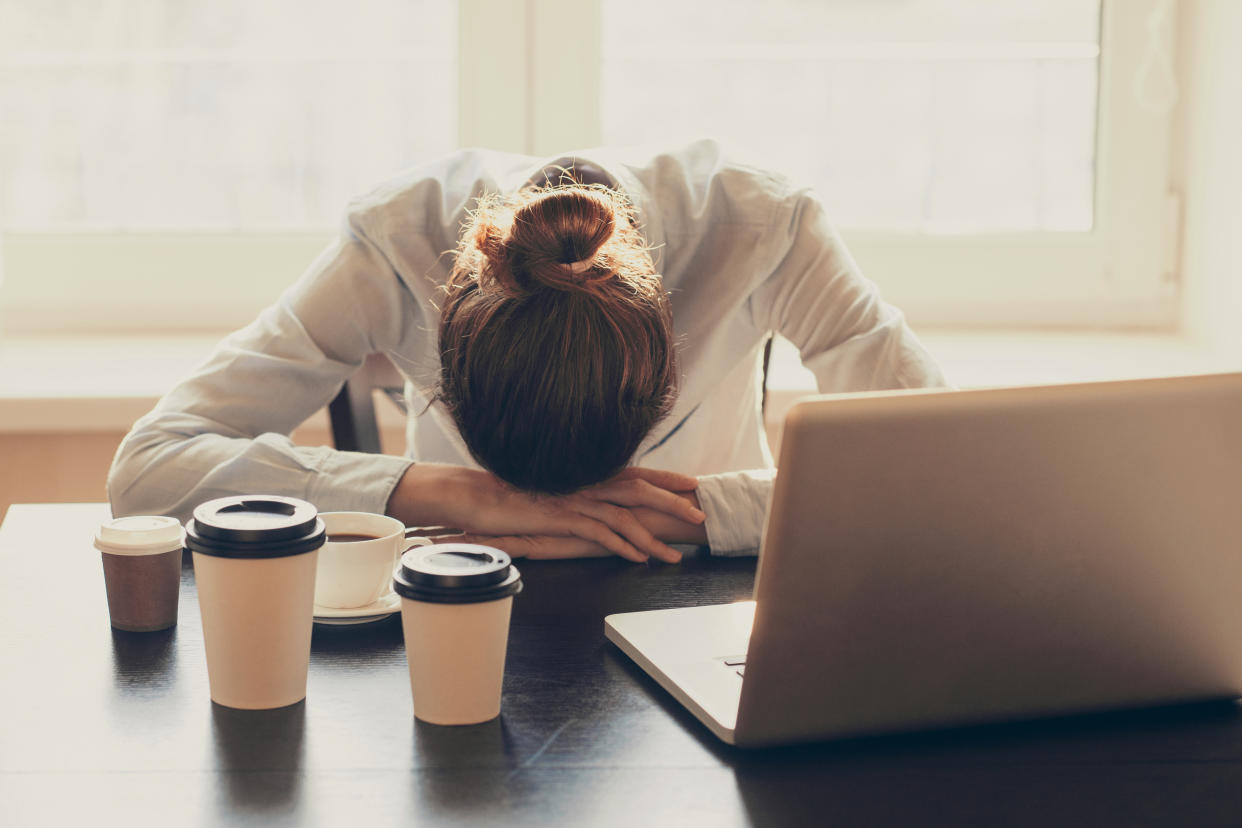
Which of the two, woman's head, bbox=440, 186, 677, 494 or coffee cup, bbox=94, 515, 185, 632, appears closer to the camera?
coffee cup, bbox=94, 515, 185, 632

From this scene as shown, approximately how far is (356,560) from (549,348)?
0.74ft

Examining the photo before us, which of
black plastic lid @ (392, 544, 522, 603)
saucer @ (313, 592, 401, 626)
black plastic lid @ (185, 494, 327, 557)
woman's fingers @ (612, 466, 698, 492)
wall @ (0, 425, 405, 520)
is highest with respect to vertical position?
black plastic lid @ (185, 494, 327, 557)

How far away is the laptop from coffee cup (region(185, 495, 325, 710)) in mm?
244

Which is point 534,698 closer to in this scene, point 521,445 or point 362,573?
point 362,573

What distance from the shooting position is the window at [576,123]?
2.24 metres

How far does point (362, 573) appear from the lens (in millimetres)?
938

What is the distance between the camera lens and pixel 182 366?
82.8 inches

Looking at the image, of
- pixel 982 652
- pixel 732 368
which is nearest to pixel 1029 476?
pixel 982 652

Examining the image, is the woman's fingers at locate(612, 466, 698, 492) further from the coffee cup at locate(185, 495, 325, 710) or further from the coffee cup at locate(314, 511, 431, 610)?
the coffee cup at locate(185, 495, 325, 710)

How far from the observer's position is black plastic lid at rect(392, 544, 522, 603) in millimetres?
740

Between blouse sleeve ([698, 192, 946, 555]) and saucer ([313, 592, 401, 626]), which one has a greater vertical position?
blouse sleeve ([698, 192, 946, 555])

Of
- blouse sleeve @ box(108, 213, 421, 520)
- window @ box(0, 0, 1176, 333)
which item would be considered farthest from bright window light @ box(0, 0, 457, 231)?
blouse sleeve @ box(108, 213, 421, 520)

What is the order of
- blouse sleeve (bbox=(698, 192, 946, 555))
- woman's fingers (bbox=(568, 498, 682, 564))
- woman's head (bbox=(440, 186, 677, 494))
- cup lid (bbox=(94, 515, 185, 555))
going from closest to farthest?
cup lid (bbox=(94, 515, 185, 555))
woman's head (bbox=(440, 186, 677, 494))
woman's fingers (bbox=(568, 498, 682, 564))
blouse sleeve (bbox=(698, 192, 946, 555))

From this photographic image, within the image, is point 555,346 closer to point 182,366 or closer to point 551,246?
point 551,246
